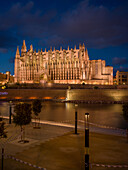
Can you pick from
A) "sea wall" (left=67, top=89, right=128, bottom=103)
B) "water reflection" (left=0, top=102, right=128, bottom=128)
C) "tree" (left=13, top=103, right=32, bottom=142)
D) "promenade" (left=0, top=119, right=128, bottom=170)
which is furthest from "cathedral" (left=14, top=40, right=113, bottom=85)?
"promenade" (left=0, top=119, right=128, bottom=170)

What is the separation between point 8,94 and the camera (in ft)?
157

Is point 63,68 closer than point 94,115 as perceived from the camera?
No

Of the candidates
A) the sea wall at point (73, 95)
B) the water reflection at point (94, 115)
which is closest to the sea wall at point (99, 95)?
the sea wall at point (73, 95)

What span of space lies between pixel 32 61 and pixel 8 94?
111 ft

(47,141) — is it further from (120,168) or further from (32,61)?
(32,61)

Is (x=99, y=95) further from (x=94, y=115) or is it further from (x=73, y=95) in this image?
(x=94, y=115)

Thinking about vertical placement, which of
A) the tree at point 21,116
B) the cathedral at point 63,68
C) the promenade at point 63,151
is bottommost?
the promenade at point 63,151

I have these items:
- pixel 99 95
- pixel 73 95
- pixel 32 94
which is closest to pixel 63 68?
pixel 32 94

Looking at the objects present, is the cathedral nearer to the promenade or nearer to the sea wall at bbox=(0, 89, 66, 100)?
the sea wall at bbox=(0, 89, 66, 100)

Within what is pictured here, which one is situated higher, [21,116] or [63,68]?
[63,68]

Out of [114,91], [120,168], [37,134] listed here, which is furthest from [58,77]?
[120,168]

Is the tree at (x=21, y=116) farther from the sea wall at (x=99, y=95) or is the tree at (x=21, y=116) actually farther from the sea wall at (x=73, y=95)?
the sea wall at (x=99, y=95)

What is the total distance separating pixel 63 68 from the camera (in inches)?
2822

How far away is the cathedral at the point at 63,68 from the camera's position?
67.8 meters
